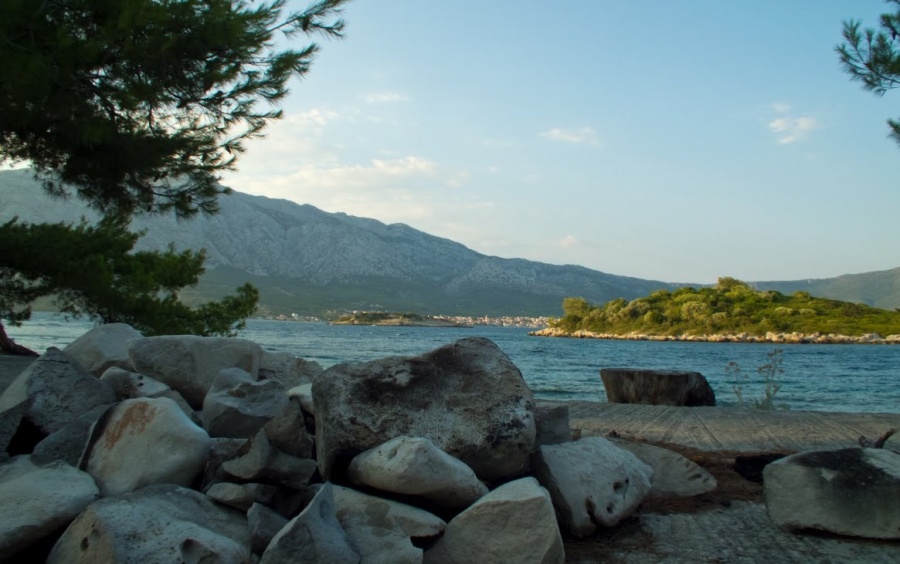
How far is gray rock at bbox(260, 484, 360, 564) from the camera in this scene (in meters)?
3.20

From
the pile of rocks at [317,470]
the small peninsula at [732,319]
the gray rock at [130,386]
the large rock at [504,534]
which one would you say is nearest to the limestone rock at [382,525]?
the pile of rocks at [317,470]

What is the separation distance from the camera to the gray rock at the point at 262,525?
3.53 metres

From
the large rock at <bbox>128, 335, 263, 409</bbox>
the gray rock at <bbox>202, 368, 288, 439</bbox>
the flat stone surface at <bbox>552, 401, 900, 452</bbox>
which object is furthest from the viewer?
the flat stone surface at <bbox>552, 401, 900, 452</bbox>

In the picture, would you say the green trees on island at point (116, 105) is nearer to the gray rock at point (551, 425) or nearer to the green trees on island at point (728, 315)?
the gray rock at point (551, 425)

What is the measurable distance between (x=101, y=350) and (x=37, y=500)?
11.2 feet

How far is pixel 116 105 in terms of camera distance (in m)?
9.38

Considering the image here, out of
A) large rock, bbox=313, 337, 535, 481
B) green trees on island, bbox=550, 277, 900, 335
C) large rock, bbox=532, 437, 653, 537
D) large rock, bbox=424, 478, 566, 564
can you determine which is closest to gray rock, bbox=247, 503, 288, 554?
large rock, bbox=313, 337, 535, 481

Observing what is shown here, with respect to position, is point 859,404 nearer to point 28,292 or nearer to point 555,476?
point 555,476

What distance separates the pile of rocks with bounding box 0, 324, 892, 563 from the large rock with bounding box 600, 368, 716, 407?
23.7 ft

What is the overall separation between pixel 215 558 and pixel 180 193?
8.94 meters

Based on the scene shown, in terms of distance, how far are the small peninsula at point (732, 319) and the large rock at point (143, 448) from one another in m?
93.5

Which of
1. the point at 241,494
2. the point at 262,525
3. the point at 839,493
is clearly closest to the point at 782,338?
the point at 839,493

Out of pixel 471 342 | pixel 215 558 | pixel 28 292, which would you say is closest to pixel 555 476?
pixel 471 342

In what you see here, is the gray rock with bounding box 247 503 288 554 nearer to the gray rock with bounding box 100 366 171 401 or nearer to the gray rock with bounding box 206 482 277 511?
the gray rock with bounding box 206 482 277 511
